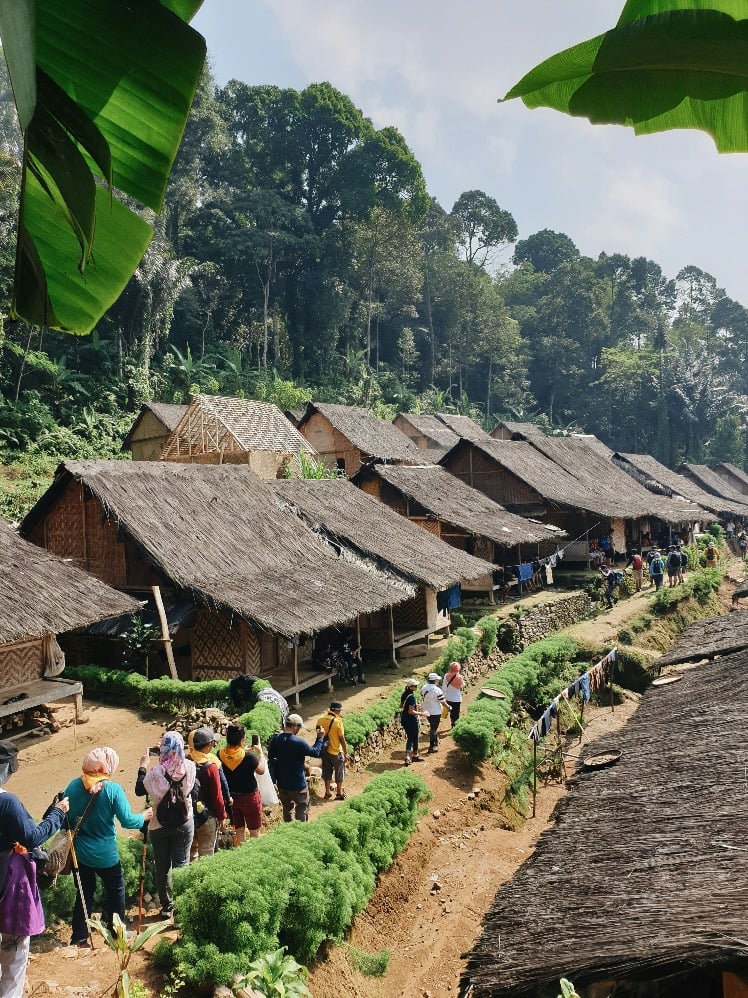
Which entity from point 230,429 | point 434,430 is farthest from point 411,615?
point 434,430

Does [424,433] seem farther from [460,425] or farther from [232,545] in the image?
[232,545]

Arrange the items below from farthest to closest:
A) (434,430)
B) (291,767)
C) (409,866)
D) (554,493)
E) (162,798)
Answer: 1. (434,430)
2. (554,493)
3. (409,866)
4. (291,767)
5. (162,798)

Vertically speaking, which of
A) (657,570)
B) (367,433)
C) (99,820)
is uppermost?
(367,433)

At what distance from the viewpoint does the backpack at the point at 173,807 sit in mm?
5805

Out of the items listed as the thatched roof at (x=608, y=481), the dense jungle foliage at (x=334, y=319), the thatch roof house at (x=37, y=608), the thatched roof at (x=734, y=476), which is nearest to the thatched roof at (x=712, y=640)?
the thatch roof house at (x=37, y=608)

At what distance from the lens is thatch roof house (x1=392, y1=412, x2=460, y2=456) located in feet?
132

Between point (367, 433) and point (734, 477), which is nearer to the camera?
point (367, 433)

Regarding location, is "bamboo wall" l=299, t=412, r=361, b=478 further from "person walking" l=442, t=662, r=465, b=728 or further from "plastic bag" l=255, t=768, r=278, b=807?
"plastic bag" l=255, t=768, r=278, b=807

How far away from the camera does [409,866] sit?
920cm

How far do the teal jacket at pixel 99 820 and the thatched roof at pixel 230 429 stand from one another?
1803 cm

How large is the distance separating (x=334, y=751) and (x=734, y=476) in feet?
153

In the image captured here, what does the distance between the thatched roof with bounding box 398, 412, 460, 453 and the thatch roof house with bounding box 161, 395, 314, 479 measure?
16.2 meters

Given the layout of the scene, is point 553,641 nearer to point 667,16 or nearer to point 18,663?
point 18,663

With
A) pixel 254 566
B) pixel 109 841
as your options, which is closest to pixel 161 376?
pixel 254 566
